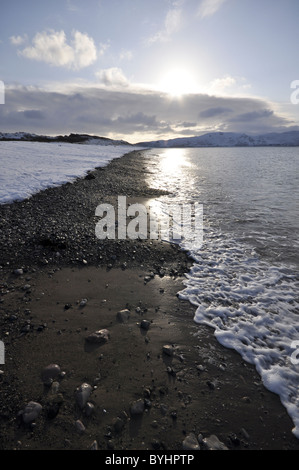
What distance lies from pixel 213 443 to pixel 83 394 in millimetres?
2020

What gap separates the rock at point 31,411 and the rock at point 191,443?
2.15m

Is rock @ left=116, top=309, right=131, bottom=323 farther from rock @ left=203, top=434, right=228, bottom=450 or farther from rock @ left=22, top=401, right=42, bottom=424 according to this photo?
rock @ left=203, top=434, right=228, bottom=450

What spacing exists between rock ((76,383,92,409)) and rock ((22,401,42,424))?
0.55m

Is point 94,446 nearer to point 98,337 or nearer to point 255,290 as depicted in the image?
point 98,337

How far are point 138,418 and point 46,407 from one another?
4.55 feet

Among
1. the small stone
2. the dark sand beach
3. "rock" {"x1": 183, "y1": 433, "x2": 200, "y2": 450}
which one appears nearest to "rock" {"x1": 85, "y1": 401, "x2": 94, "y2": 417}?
the dark sand beach

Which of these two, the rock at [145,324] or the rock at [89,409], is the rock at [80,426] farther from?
the rock at [145,324]

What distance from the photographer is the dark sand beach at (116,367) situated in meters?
3.27

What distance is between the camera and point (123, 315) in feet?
17.9

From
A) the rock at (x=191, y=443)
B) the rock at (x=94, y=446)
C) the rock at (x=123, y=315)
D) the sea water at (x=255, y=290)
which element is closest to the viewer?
the rock at (x=94, y=446)

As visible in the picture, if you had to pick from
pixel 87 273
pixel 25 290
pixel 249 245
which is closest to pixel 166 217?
pixel 249 245

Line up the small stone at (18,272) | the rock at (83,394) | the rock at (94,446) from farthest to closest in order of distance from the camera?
the small stone at (18,272)
the rock at (83,394)
the rock at (94,446)

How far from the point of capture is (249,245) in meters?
10.1

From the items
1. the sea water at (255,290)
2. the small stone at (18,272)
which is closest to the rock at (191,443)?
the sea water at (255,290)
